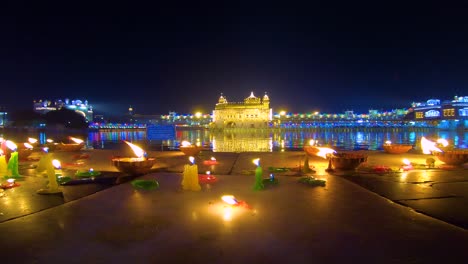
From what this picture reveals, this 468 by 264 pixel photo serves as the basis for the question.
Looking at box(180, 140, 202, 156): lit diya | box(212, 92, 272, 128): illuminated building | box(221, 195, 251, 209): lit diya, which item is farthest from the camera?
box(212, 92, 272, 128): illuminated building

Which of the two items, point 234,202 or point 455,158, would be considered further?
Result: point 455,158

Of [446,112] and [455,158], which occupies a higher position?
[446,112]

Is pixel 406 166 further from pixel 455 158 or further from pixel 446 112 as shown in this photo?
pixel 446 112

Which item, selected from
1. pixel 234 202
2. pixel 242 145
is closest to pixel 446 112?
pixel 242 145

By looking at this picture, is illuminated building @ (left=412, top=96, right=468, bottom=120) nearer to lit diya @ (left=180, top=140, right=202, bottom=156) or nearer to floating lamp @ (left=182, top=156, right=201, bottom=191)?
lit diya @ (left=180, top=140, right=202, bottom=156)

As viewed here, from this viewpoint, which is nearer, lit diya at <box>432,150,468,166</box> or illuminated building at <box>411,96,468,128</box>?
lit diya at <box>432,150,468,166</box>

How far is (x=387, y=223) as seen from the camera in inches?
229

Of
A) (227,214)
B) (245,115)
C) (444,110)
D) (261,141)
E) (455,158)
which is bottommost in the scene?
(227,214)

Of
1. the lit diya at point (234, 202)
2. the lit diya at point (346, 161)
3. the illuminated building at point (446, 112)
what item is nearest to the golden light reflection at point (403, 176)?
the lit diya at point (346, 161)

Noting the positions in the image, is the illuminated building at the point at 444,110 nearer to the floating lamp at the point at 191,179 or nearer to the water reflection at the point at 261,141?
the water reflection at the point at 261,141

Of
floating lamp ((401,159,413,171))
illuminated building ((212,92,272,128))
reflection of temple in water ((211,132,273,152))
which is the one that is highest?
illuminated building ((212,92,272,128))

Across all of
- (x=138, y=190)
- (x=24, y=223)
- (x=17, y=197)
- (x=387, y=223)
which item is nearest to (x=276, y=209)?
(x=387, y=223)

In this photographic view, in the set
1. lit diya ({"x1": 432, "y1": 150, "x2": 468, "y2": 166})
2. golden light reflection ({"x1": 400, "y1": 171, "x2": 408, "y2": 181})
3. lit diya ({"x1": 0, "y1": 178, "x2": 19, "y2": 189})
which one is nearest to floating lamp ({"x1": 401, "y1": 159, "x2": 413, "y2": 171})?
golden light reflection ({"x1": 400, "y1": 171, "x2": 408, "y2": 181})

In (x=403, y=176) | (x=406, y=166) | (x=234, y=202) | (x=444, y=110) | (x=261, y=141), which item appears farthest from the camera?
(x=444, y=110)
